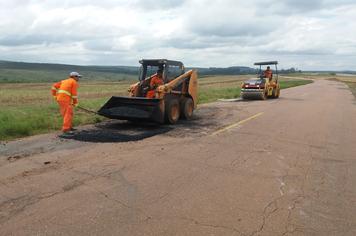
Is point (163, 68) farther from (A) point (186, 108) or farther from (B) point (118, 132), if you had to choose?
(B) point (118, 132)

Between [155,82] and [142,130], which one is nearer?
[142,130]

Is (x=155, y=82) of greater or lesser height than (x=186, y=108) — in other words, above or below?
above

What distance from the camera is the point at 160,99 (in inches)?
484

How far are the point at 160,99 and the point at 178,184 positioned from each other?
6203 millimetres

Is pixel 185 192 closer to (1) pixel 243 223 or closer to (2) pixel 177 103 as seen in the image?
(1) pixel 243 223

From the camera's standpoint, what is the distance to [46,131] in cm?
1123

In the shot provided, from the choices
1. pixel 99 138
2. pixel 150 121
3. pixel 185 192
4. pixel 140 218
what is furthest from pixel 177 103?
pixel 140 218

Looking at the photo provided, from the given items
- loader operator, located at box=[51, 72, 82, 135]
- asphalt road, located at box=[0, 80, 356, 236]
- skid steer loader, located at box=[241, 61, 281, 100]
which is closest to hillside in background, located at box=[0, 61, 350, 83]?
skid steer loader, located at box=[241, 61, 281, 100]

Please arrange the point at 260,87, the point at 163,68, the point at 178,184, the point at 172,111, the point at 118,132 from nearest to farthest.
Result: the point at 178,184
the point at 118,132
the point at 172,111
the point at 163,68
the point at 260,87

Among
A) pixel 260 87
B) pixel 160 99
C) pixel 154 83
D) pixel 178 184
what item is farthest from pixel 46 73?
pixel 178 184

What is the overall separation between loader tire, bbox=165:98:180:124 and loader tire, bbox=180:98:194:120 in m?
0.59

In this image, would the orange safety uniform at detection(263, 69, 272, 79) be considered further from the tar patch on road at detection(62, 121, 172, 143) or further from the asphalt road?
the asphalt road

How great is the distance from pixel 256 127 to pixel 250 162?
15.7 ft

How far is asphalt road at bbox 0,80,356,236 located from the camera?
187 inches
